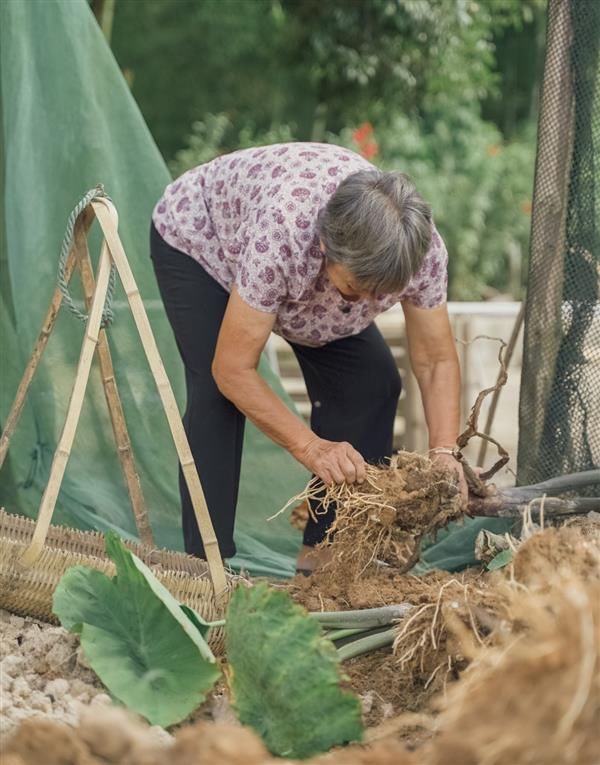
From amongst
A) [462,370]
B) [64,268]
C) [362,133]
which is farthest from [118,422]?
[362,133]

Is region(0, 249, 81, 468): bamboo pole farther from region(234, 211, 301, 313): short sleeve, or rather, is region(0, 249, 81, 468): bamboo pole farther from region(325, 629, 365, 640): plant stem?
region(325, 629, 365, 640): plant stem

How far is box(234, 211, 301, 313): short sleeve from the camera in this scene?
9.30 feet

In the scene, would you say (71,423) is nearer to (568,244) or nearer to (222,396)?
(222,396)

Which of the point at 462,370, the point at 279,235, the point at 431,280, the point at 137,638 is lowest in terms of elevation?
the point at 462,370

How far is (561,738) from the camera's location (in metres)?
1.56

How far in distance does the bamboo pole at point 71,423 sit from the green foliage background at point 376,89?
4.88 meters

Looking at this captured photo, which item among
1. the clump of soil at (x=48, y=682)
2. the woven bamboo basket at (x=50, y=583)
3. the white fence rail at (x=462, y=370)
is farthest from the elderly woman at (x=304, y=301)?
the white fence rail at (x=462, y=370)

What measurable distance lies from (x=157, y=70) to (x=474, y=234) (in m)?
2.74

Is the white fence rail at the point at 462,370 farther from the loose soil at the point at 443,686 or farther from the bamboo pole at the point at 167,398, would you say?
the loose soil at the point at 443,686

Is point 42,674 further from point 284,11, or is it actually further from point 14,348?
point 284,11

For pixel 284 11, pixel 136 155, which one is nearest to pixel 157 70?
pixel 284 11

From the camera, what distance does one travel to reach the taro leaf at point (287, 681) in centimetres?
209

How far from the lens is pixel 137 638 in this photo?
2396 millimetres

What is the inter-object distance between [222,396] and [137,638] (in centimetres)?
97
